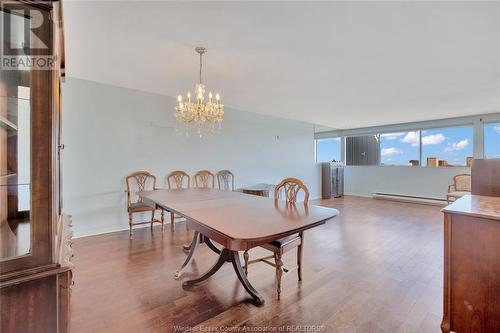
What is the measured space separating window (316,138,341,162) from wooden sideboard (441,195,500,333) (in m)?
7.20

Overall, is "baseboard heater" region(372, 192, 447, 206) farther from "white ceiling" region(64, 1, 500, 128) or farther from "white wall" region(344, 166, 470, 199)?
"white ceiling" region(64, 1, 500, 128)

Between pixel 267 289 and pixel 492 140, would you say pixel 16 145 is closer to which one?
pixel 267 289

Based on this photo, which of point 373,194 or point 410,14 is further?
point 373,194

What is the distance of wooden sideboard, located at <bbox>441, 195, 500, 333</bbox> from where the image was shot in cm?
140

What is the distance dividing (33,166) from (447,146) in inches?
332

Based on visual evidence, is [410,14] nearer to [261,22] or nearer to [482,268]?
[261,22]

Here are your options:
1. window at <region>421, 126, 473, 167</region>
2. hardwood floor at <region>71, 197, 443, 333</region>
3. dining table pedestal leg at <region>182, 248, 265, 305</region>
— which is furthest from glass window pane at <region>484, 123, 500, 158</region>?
dining table pedestal leg at <region>182, 248, 265, 305</region>

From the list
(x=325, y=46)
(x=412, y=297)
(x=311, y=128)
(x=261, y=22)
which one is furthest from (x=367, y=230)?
(x=311, y=128)

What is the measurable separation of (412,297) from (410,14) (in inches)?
94.4

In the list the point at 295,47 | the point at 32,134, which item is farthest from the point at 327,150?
the point at 32,134

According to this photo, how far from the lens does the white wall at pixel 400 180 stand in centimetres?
621

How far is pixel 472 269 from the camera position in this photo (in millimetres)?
1470

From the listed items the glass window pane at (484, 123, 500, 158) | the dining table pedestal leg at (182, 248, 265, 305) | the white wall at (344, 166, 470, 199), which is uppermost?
the glass window pane at (484, 123, 500, 158)

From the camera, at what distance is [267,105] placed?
4941 millimetres
